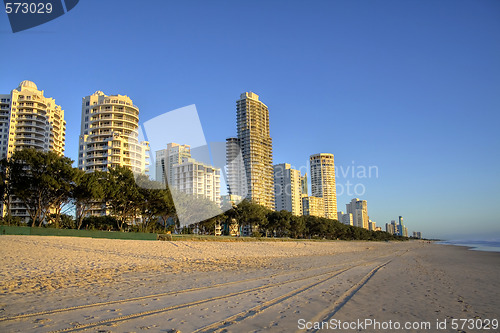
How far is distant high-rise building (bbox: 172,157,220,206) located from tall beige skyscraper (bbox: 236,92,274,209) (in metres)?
27.1

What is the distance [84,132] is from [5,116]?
2905 cm

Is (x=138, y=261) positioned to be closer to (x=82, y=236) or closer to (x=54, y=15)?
(x=54, y=15)

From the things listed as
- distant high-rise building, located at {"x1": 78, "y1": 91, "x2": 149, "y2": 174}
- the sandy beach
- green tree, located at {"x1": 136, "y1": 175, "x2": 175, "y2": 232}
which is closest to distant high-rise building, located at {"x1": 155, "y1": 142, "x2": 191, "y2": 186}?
distant high-rise building, located at {"x1": 78, "y1": 91, "x2": 149, "y2": 174}

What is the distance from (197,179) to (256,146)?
48611mm

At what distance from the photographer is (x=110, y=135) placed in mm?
90125

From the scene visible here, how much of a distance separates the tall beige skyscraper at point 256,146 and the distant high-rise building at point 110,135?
244 feet

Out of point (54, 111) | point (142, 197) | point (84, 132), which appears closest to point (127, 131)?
point (84, 132)

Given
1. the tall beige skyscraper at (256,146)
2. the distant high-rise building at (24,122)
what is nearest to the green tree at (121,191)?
the distant high-rise building at (24,122)

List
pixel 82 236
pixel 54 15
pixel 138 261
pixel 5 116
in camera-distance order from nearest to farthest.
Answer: pixel 54 15 < pixel 138 261 < pixel 82 236 < pixel 5 116

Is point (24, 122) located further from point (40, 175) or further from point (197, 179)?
point (40, 175)

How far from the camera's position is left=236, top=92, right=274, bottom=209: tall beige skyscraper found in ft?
535

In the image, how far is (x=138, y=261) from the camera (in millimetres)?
18500

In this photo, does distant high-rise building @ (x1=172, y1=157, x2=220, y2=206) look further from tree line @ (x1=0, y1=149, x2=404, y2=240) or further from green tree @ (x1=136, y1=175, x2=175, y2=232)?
green tree @ (x1=136, y1=175, x2=175, y2=232)

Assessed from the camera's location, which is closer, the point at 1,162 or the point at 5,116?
the point at 1,162
